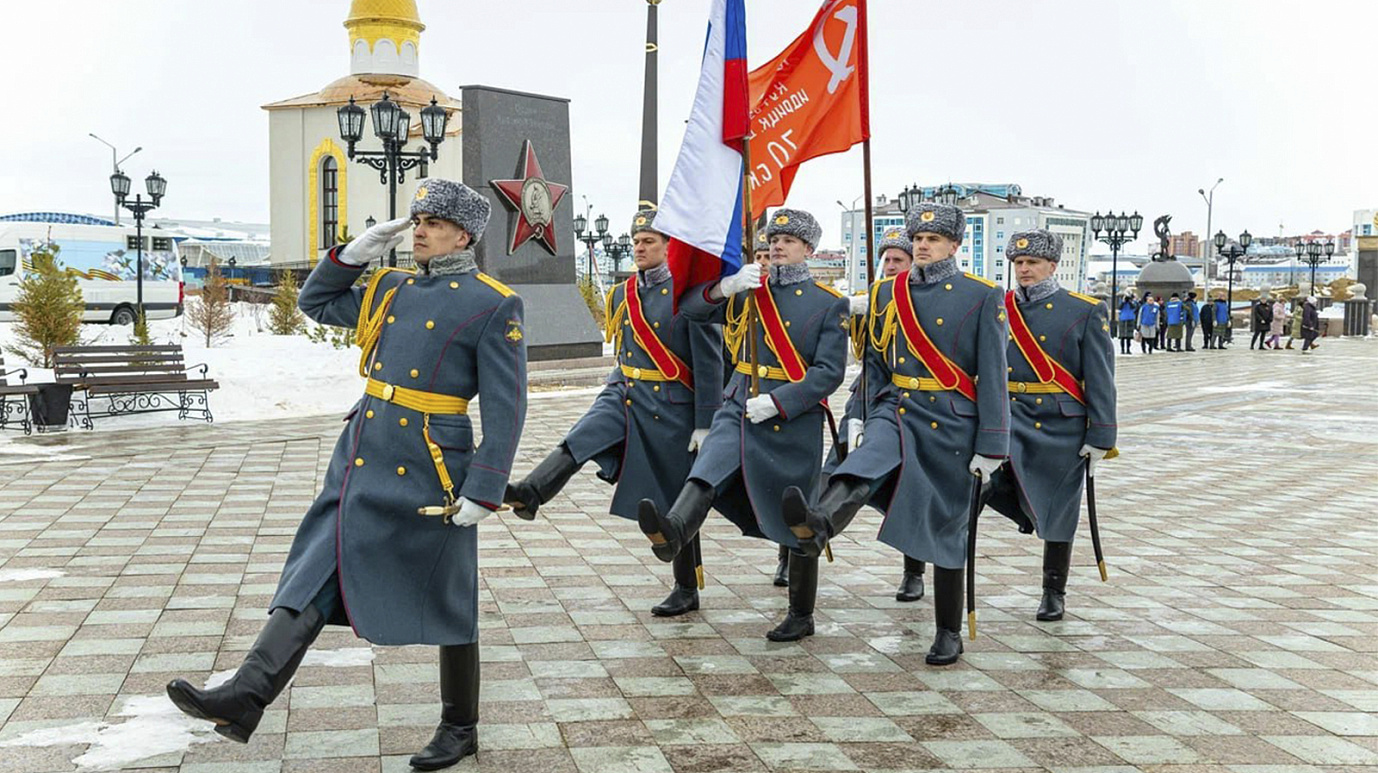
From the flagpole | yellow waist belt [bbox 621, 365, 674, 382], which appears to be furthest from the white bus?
the flagpole

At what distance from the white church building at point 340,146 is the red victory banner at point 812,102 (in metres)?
40.2

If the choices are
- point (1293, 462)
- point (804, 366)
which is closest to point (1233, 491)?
point (1293, 462)

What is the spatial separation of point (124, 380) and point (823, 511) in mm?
11862

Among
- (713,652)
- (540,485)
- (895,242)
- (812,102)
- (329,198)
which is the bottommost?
(713,652)

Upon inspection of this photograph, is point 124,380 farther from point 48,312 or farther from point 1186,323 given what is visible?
point 1186,323

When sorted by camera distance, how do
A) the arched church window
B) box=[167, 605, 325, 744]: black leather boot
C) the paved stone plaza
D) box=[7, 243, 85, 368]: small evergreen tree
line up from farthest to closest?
the arched church window < box=[7, 243, 85, 368]: small evergreen tree < the paved stone plaza < box=[167, 605, 325, 744]: black leather boot

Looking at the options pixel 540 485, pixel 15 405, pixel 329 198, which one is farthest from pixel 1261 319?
pixel 540 485

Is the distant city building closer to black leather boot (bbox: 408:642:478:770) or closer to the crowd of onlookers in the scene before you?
the crowd of onlookers

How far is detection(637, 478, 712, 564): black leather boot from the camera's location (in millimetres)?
5301

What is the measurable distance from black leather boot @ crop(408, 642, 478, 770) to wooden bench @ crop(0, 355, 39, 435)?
1079 centimetres

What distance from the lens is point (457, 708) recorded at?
4.45m

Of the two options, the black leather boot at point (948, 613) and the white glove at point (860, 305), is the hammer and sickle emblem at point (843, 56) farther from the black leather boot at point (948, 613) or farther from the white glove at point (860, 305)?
the black leather boot at point (948, 613)

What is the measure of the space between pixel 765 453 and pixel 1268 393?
18723 millimetres

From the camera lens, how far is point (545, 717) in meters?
4.92
